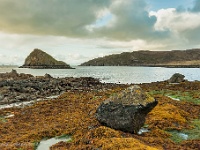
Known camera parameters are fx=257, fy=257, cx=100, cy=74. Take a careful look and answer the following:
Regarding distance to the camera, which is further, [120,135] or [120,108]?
[120,108]

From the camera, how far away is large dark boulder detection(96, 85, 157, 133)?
12875 millimetres

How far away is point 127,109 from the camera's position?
42.4 feet

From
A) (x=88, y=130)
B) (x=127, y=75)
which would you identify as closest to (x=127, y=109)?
(x=88, y=130)

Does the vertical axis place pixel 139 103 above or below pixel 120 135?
above

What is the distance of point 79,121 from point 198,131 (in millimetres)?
7391

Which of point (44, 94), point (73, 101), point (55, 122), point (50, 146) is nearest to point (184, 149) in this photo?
point (50, 146)

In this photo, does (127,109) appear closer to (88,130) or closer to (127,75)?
(88,130)

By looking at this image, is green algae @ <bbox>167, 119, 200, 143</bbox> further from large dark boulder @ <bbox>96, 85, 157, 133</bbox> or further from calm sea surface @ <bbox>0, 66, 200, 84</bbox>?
calm sea surface @ <bbox>0, 66, 200, 84</bbox>

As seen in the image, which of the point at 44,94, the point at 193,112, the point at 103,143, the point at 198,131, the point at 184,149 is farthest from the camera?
the point at 44,94

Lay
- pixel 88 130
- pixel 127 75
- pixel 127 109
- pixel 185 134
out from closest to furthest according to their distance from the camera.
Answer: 1. pixel 127 109
2. pixel 88 130
3. pixel 185 134
4. pixel 127 75

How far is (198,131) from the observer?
14711mm

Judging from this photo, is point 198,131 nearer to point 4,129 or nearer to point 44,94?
point 4,129

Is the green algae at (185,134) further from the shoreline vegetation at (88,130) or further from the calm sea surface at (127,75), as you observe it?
the calm sea surface at (127,75)

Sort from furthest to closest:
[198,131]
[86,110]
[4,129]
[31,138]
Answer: [86,110] < [4,129] < [198,131] < [31,138]
